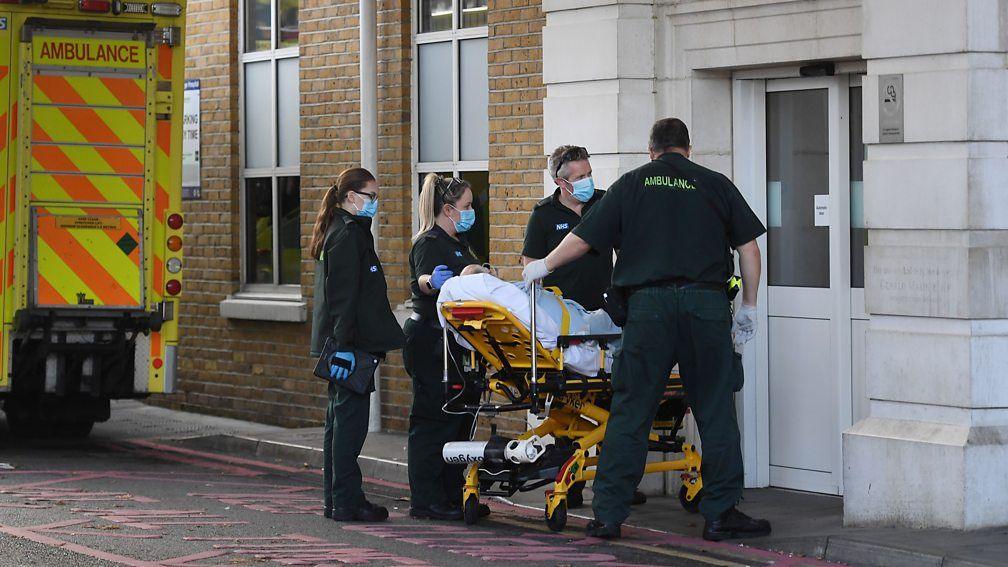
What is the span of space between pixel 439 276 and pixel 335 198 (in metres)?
0.83

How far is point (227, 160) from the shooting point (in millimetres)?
15164

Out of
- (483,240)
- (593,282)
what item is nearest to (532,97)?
(483,240)

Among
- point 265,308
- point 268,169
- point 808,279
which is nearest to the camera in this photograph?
point 808,279

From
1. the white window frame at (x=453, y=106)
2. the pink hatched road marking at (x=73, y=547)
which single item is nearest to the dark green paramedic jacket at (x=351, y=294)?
the pink hatched road marking at (x=73, y=547)

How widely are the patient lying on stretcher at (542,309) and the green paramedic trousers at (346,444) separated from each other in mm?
842

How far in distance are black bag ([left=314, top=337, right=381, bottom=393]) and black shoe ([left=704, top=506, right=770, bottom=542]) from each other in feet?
6.77

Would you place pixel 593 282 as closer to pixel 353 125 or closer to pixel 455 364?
pixel 455 364

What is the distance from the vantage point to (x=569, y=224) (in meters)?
9.68

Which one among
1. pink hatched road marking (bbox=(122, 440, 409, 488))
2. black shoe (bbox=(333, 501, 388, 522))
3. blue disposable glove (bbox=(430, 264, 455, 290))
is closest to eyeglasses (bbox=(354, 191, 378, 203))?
blue disposable glove (bbox=(430, 264, 455, 290))

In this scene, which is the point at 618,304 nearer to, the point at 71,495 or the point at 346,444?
the point at 346,444

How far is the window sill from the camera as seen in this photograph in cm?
1430

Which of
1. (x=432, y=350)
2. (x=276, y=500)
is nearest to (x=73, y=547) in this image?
(x=276, y=500)

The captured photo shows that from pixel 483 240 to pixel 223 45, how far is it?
370cm

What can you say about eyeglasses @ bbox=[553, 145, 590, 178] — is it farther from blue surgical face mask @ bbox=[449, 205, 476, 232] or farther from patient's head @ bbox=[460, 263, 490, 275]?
patient's head @ bbox=[460, 263, 490, 275]
